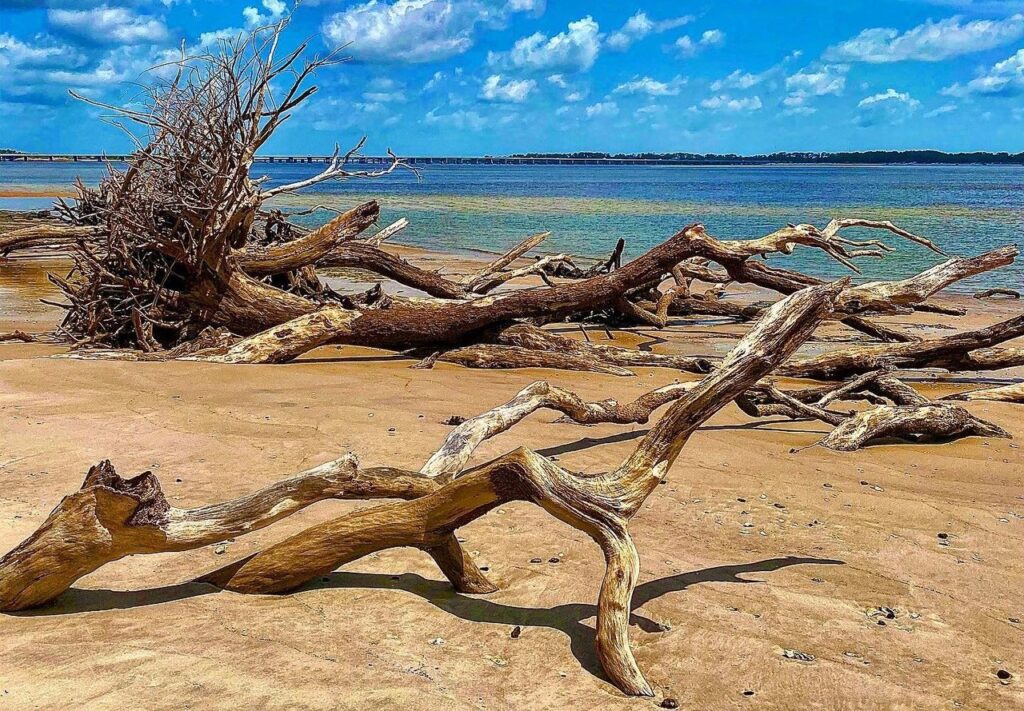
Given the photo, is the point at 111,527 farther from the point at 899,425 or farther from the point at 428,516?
the point at 899,425

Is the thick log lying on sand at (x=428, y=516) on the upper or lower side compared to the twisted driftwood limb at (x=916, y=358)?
upper

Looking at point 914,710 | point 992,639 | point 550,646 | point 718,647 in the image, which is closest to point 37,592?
point 550,646

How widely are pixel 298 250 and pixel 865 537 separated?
260 inches

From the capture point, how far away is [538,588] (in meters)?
3.75

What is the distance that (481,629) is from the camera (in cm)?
336

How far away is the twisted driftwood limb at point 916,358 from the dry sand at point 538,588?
172 centimetres

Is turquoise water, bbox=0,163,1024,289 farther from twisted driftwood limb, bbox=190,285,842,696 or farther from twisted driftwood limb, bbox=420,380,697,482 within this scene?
twisted driftwood limb, bbox=190,285,842,696

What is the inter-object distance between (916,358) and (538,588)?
5.80 m

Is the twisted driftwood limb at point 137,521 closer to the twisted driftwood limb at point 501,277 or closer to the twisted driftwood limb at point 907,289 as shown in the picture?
the twisted driftwood limb at point 907,289

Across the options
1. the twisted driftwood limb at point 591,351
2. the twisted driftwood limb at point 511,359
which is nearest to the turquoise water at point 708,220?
the twisted driftwood limb at point 591,351

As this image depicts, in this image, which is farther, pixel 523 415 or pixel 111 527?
pixel 523 415

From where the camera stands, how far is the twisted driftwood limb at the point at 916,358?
27.0 feet

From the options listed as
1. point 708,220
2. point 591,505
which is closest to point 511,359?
point 591,505

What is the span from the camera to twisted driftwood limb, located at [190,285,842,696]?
3.04 m
